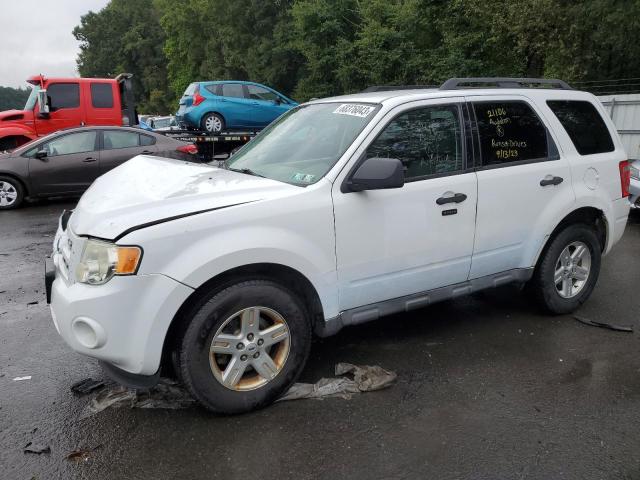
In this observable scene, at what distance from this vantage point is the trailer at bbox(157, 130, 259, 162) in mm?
12961

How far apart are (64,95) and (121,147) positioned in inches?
134

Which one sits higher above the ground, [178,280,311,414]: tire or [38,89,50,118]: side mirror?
[38,89,50,118]: side mirror

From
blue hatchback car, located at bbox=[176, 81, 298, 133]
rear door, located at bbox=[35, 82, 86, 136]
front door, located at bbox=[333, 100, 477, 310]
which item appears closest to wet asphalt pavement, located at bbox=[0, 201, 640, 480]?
front door, located at bbox=[333, 100, 477, 310]

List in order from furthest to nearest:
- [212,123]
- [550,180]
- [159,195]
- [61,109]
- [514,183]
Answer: [212,123] → [61,109] → [550,180] → [514,183] → [159,195]

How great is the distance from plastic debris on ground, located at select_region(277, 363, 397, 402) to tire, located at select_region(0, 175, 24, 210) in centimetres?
884

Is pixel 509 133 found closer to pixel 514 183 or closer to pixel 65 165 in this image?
pixel 514 183

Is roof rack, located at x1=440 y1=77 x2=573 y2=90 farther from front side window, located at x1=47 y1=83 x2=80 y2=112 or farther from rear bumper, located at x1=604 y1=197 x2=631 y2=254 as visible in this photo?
front side window, located at x1=47 y1=83 x2=80 y2=112

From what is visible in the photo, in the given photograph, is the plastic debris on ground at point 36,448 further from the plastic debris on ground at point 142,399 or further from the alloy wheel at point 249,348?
the alloy wheel at point 249,348

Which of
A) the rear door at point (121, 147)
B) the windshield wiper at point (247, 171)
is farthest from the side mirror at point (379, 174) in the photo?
the rear door at point (121, 147)

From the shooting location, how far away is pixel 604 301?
16.6 ft

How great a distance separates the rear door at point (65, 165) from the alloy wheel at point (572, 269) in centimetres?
868

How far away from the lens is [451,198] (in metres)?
3.73

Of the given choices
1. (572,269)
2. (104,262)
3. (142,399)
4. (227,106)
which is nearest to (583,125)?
(572,269)

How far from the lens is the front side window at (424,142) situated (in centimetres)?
363
